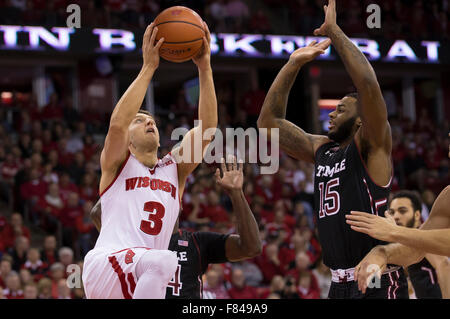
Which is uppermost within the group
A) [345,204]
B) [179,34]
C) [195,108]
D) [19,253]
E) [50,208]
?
[195,108]

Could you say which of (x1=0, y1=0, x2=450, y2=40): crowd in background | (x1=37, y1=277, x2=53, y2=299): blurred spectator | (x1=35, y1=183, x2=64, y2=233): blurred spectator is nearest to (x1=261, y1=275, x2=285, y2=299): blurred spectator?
(x1=37, y1=277, x2=53, y2=299): blurred spectator

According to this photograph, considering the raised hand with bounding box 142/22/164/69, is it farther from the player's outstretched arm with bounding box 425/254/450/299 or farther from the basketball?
the player's outstretched arm with bounding box 425/254/450/299

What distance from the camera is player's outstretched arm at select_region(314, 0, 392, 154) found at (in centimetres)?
432

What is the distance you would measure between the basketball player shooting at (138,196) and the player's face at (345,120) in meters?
0.89

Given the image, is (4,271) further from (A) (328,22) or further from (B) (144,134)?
(A) (328,22)

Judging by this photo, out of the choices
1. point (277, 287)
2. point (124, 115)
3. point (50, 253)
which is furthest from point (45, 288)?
point (124, 115)

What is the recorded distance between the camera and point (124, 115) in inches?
168

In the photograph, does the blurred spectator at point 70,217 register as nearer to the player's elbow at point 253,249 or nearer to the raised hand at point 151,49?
the player's elbow at point 253,249

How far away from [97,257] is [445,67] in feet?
63.3

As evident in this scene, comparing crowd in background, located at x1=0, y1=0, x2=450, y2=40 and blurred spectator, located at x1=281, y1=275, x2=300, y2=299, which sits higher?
crowd in background, located at x1=0, y1=0, x2=450, y2=40

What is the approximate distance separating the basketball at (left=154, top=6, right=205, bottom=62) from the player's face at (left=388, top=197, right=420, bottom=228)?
268 centimetres

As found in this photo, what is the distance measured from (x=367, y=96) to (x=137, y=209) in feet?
5.47
